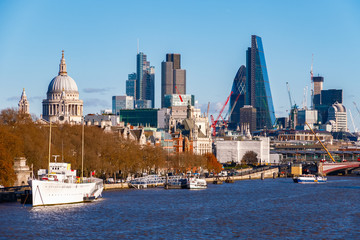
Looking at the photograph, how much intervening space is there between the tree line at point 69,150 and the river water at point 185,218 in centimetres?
957

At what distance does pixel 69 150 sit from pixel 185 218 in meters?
45.0

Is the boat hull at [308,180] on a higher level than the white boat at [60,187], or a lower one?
higher

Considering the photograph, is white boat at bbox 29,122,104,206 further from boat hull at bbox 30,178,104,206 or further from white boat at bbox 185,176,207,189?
white boat at bbox 185,176,207,189

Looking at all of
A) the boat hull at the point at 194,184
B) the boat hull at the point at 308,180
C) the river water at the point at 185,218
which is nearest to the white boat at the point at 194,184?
the boat hull at the point at 194,184

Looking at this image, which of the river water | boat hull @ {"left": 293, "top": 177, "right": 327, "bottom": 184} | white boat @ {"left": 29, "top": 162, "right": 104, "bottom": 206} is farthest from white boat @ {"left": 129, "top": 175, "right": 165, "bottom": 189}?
boat hull @ {"left": 293, "top": 177, "right": 327, "bottom": 184}

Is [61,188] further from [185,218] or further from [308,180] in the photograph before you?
[308,180]

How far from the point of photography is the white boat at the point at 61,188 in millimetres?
86375

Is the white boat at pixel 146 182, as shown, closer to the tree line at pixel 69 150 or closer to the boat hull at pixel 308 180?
the tree line at pixel 69 150

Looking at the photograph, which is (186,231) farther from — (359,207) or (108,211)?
(359,207)

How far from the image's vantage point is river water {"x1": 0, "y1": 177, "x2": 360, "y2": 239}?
6912 centimetres

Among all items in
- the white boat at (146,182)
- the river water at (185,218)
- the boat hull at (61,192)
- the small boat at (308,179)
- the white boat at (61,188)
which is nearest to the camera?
the river water at (185,218)

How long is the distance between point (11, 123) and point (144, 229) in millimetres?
49245

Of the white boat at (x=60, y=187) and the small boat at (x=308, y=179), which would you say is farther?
the small boat at (x=308, y=179)

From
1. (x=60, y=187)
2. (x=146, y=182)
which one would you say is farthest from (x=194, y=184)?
(x=60, y=187)
